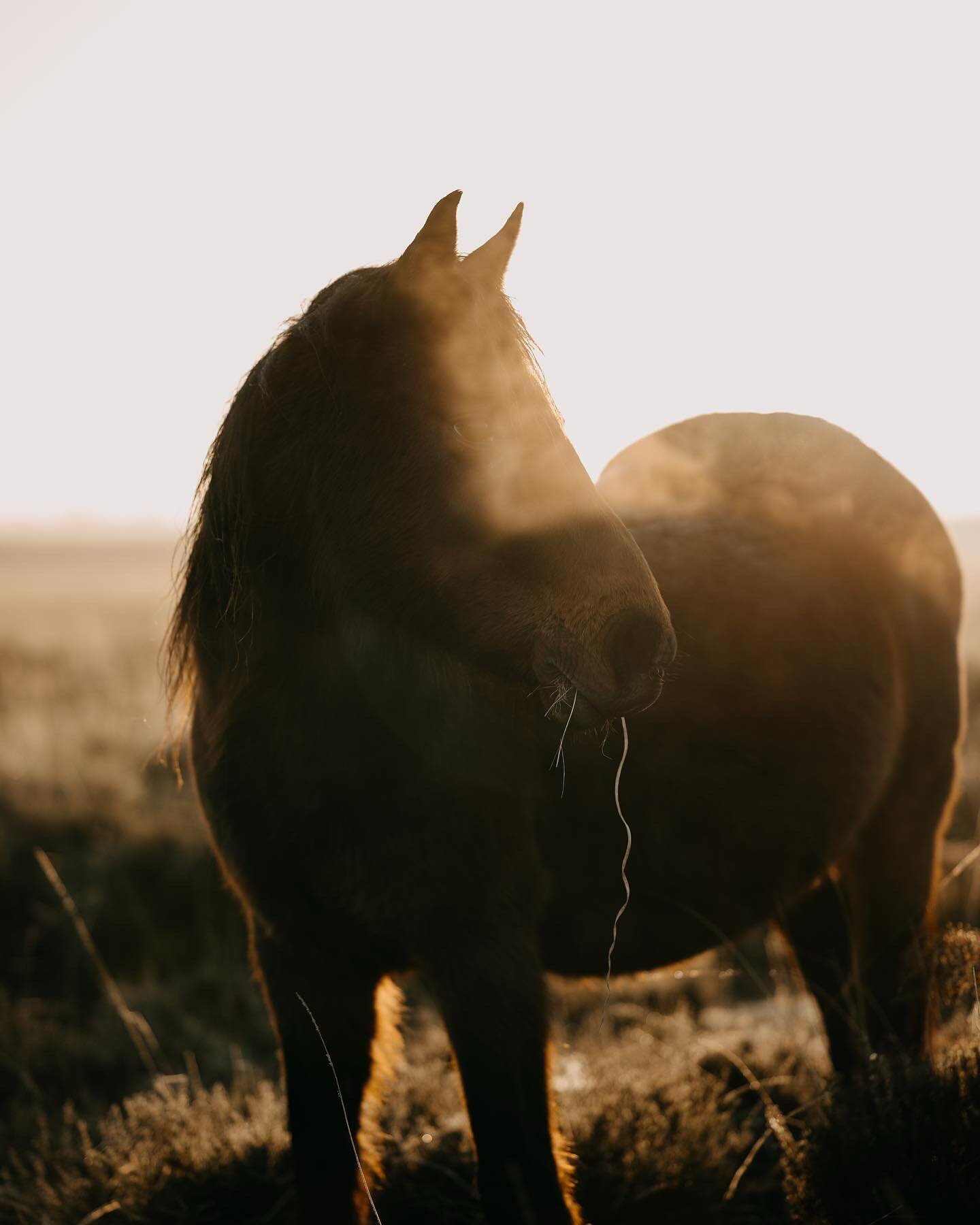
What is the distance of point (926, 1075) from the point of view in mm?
2461

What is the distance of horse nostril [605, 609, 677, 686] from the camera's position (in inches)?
69.7

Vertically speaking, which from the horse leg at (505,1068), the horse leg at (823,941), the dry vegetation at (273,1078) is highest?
the horse leg at (505,1068)

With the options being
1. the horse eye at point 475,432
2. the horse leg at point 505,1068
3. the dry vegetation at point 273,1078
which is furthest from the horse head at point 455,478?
the dry vegetation at point 273,1078

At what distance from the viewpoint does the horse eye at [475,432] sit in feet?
6.27

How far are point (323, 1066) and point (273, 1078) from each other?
2.59 meters

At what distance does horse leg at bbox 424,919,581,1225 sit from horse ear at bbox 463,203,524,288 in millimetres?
1412

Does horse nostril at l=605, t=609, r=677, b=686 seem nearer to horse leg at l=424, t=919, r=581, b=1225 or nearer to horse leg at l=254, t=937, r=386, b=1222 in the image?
horse leg at l=424, t=919, r=581, b=1225

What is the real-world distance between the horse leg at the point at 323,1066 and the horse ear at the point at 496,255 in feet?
5.35

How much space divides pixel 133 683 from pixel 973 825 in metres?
12.0

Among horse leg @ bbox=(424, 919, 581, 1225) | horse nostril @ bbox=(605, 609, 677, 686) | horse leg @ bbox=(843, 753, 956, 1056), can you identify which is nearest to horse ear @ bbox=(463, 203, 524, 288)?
horse nostril @ bbox=(605, 609, 677, 686)

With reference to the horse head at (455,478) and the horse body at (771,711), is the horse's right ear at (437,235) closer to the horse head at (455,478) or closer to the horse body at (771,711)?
the horse head at (455,478)

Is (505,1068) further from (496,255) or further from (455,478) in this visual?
(496,255)

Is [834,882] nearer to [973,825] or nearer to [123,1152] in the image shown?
[123,1152]

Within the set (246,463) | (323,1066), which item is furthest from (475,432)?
(323,1066)
